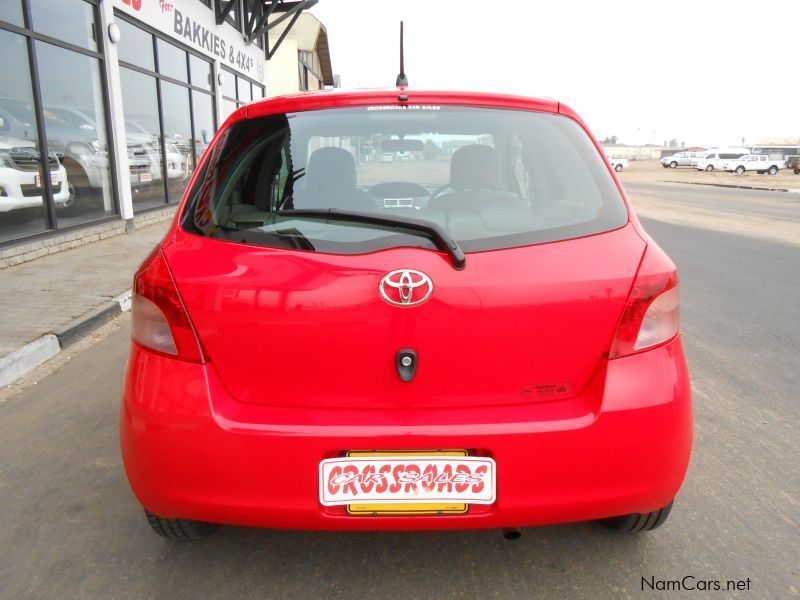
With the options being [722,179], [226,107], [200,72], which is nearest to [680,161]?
[722,179]

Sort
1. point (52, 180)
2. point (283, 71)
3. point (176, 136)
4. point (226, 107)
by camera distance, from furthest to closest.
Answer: point (283, 71)
point (226, 107)
point (176, 136)
point (52, 180)

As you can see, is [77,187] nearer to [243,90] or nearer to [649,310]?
[649,310]

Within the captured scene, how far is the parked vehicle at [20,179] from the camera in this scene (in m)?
8.03

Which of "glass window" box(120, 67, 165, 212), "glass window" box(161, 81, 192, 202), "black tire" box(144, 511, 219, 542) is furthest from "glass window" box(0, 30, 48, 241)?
"black tire" box(144, 511, 219, 542)

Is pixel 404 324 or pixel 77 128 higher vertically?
pixel 77 128

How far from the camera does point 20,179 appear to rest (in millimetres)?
8336

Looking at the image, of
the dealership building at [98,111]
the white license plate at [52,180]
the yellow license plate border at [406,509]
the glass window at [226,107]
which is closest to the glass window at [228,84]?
the glass window at [226,107]

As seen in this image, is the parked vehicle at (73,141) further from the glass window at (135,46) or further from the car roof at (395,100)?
the car roof at (395,100)

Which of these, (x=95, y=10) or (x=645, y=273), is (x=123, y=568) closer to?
(x=645, y=273)

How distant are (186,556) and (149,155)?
12.1m

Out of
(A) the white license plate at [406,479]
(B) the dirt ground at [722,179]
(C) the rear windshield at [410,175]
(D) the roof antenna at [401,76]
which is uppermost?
(D) the roof antenna at [401,76]

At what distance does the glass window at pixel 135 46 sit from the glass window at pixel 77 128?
122 cm

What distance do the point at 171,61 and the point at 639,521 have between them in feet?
47.6

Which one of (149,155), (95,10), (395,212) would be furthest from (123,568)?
(149,155)
